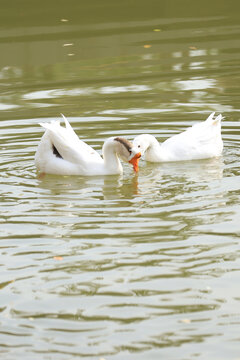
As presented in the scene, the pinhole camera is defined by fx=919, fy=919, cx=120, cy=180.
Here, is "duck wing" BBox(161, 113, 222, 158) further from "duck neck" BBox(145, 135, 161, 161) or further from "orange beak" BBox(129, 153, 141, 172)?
"orange beak" BBox(129, 153, 141, 172)

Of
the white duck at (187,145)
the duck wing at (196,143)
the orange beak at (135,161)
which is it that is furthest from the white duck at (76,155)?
the duck wing at (196,143)

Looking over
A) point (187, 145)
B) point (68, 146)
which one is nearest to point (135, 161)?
point (68, 146)

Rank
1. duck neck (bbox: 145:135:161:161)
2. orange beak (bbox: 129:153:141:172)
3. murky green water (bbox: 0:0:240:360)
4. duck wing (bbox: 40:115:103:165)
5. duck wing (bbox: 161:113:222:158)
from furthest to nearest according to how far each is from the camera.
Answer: duck wing (bbox: 161:113:222:158) → duck neck (bbox: 145:135:161:161) → duck wing (bbox: 40:115:103:165) → orange beak (bbox: 129:153:141:172) → murky green water (bbox: 0:0:240:360)

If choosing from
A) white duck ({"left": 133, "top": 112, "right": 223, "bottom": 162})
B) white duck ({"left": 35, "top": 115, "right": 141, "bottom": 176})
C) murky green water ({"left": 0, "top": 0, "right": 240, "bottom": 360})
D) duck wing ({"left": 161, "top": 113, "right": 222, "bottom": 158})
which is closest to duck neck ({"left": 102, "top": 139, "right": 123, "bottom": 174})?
white duck ({"left": 35, "top": 115, "right": 141, "bottom": 176})

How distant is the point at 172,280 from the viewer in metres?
7.34

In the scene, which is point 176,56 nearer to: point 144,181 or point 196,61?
point 196,61

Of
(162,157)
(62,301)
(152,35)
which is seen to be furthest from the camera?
(152,35)

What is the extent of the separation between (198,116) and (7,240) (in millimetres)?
5606

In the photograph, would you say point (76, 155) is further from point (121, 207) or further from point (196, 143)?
point (196, 143)

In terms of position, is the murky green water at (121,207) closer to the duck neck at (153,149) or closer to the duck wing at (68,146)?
the duck neck at (153,149)

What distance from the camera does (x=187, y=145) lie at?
38.4 ft

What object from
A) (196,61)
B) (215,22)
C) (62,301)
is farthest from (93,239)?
(215,22)

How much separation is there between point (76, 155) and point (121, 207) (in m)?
1.60

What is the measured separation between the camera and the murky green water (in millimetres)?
6578
